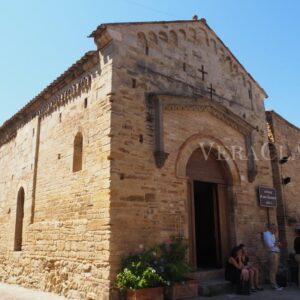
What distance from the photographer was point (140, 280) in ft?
20.1

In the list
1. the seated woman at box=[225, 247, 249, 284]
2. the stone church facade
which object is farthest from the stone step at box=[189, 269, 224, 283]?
the seated woman at box=[225, 247, 249, 284]

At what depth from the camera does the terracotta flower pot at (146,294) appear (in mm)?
5984

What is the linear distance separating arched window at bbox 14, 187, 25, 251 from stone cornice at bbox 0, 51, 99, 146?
2.56 meters

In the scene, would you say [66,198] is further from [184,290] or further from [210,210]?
[210,210]

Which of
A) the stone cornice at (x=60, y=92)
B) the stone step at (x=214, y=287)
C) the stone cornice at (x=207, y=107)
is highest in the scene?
the stone cornice at (x=60, y=92)

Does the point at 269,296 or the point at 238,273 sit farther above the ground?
the point at 238,273

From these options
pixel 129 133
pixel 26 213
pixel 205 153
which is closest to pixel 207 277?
pixel 205 153

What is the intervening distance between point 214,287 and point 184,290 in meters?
1.19

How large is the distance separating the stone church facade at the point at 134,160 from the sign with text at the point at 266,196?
0.78ft

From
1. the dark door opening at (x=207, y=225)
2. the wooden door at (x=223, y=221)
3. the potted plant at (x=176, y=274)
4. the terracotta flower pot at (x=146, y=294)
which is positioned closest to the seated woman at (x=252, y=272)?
the wooden door at (x=223, y=221)

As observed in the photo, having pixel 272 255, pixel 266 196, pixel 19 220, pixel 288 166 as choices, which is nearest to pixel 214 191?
pixel 266 196

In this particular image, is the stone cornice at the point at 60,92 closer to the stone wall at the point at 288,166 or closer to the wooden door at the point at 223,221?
the wooden door at the point at 223,221

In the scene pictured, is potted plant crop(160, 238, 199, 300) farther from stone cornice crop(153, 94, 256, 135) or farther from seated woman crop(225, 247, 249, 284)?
stone cornice crop(153, 94, 256, 135)

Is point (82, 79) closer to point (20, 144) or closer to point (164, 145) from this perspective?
point (164, 145)
